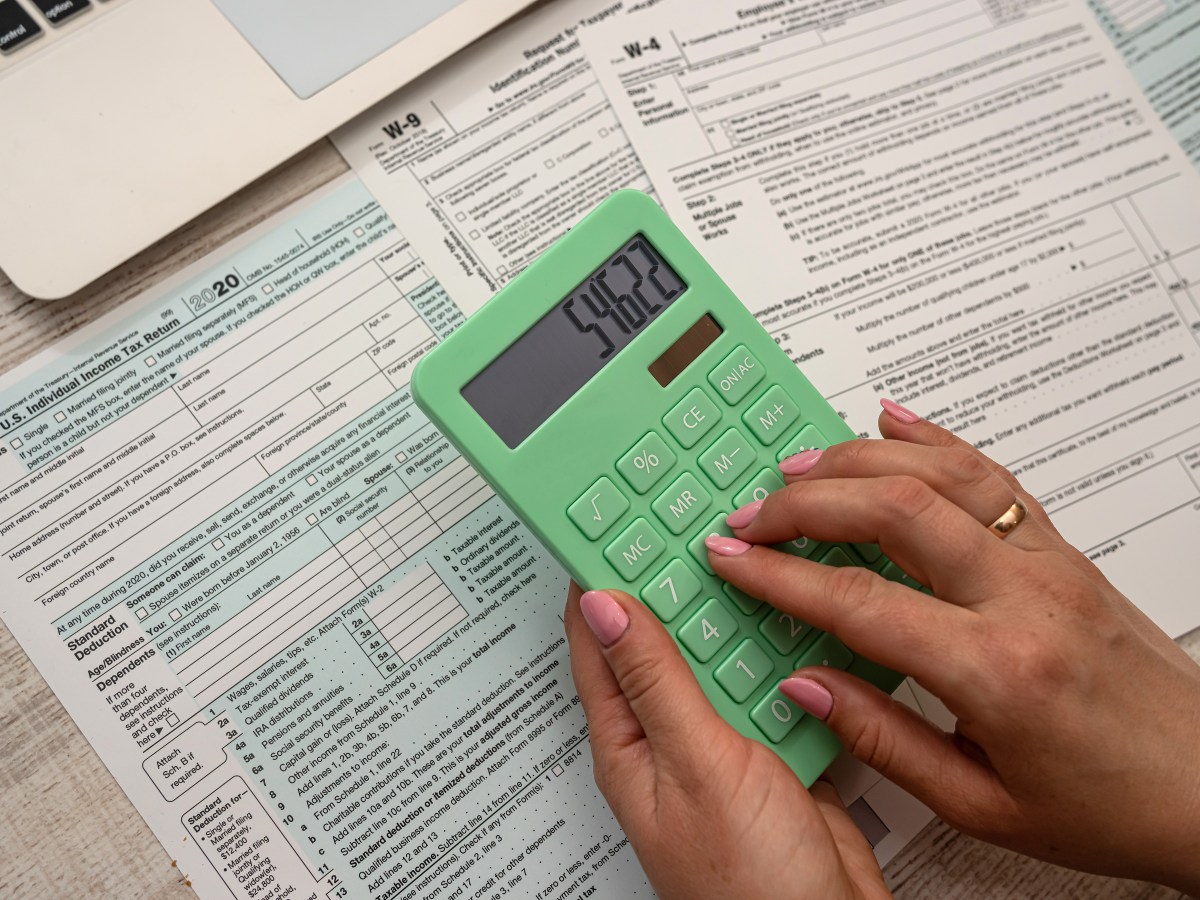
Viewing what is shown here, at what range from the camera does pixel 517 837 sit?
46cm

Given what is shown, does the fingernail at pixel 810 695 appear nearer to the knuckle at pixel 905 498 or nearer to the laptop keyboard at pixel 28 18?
the knuckle at pixel 905 498

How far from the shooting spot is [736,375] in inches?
16.9

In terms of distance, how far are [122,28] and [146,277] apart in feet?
0.47

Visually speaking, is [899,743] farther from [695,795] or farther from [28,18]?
[28,18]

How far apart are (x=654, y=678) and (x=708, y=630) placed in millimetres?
45

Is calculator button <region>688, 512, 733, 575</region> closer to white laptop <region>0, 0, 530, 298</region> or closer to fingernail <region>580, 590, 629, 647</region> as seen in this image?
fingernail <region>580, 590, 629, 647</region>

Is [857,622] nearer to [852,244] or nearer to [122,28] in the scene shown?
[852,244]

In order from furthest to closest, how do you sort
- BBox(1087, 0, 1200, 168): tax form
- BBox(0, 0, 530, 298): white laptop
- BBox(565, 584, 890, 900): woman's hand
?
BBox(1087, 0, 1200, 168): tax form < BBox(0, 0, 530, 298): white laptop < BBox(565, 584, 890, 900): woman's hand

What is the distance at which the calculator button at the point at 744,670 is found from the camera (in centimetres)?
40

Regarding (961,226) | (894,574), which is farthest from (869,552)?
(961,226)

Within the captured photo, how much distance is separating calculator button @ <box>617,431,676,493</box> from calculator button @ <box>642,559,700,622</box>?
0.14ft

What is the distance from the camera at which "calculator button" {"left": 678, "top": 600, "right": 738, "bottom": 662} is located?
15.7 inches

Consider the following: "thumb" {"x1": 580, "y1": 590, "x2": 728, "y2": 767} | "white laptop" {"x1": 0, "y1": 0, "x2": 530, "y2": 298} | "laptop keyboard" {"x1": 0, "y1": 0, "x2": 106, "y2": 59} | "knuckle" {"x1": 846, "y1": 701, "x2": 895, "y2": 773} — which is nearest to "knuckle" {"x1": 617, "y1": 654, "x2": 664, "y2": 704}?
"thumb" {"x1": 580, "y1": 590, "x2": 728, "y2": 767}

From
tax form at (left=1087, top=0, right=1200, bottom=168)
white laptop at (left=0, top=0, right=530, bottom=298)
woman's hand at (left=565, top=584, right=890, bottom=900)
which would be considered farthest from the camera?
tax form at (left=1087, top=0, right=1200, bottom=168)
